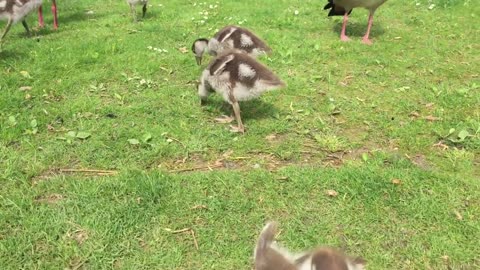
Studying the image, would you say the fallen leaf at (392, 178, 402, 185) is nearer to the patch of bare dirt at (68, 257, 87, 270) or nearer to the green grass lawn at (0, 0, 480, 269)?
the green grass lawn at (0, 0, 480, 269)

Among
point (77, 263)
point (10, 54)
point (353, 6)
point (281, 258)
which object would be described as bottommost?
point (77, 263)

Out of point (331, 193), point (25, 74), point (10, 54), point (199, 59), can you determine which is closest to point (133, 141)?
point (331, 193)

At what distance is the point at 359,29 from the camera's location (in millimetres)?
10367

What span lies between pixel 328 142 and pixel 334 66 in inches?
113

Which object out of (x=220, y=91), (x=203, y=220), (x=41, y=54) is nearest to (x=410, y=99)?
(x=220, y=91)

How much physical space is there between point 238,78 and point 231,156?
102 cm

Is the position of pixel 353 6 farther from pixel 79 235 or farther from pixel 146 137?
pixel 79 235

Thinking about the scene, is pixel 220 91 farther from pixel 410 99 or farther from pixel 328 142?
pixel 410 99

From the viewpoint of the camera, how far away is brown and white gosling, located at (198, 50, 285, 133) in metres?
5.57

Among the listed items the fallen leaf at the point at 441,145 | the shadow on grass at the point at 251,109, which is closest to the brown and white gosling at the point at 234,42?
the shadow on grass at the point at 251,109

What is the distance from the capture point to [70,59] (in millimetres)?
8086

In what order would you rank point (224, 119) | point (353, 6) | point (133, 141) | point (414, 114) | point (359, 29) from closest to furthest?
1. point (133, 141)
2. point (224, 119)
3. point (414, 114)
4. point (353, 6)
5. point (359, 29)

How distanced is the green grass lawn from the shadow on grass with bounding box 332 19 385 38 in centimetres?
81

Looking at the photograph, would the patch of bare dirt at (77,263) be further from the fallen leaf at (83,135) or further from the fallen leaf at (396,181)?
the fallen leaf at (396,181)
